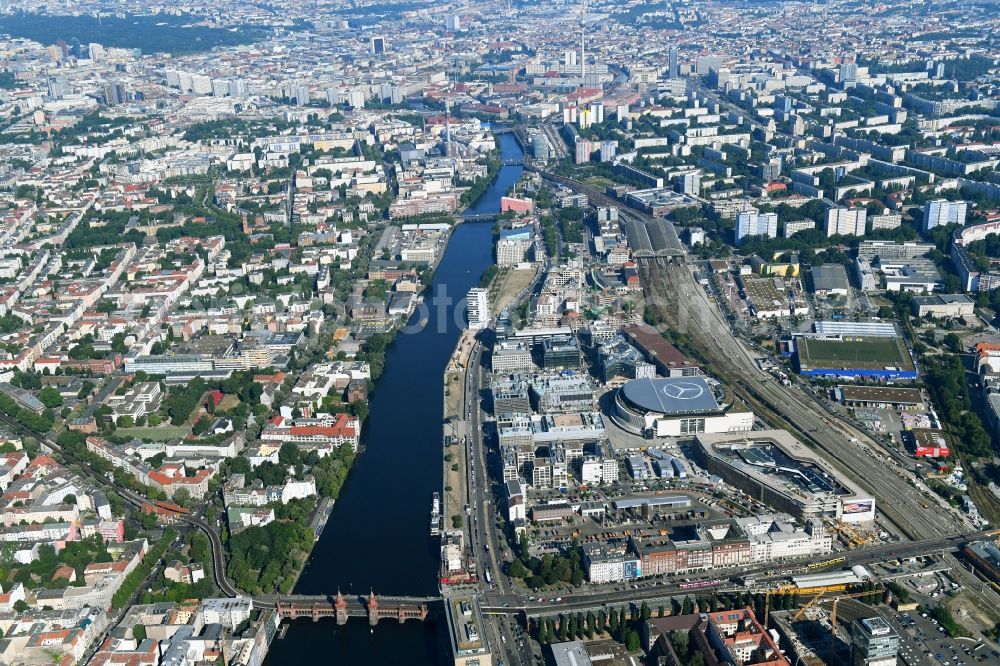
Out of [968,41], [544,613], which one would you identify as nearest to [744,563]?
[544,613]

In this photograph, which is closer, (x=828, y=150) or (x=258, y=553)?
(x=258, y=553)

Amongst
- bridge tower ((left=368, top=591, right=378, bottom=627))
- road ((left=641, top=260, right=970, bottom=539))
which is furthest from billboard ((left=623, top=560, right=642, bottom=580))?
road ((left=641, top=260, right=970, bottom=539))

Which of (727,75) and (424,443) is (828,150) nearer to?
(727,75)

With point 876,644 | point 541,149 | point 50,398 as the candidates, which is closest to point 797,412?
point 876,644

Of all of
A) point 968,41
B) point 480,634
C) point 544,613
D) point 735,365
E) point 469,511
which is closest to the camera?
point 480,634

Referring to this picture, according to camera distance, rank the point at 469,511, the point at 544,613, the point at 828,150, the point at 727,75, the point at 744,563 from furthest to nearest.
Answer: the point at 727,75 → the point at 828,150 → the point at 469,511 → the point at 744,563 → the point at 544,613

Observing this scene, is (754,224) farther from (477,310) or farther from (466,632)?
(466,632)

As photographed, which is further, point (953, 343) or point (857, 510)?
point (953, 343)
